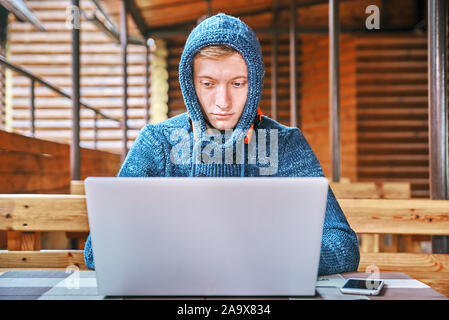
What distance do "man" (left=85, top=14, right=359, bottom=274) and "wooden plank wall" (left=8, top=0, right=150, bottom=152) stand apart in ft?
21.9

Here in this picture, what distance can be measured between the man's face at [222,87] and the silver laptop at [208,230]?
0.78 m

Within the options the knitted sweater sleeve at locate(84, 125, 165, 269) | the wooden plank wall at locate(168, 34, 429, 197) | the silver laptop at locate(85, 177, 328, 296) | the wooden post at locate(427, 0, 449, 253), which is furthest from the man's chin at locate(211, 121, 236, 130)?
the wooden plank wall at locate(168, 34, 429, 197)

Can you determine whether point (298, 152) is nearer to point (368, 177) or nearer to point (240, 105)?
point (240, 105)

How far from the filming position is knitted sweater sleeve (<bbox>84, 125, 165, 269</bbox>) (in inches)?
62.3

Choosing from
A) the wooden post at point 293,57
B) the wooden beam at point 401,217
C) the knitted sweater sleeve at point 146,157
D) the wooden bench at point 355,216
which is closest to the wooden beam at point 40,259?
the wooden bench at point 355,216

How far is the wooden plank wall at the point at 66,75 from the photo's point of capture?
8172 millimetres

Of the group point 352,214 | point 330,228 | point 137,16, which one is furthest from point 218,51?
point 137,16

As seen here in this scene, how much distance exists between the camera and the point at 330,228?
1401 millimetres

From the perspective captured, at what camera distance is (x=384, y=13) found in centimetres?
790

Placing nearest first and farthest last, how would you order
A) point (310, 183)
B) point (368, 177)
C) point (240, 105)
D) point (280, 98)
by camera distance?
point (310, 183) < point (240, 105) < point (368, 177) < point (280, 98)

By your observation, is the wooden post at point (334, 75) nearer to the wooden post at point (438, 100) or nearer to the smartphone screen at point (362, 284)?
the wooden post at point (438, 100)

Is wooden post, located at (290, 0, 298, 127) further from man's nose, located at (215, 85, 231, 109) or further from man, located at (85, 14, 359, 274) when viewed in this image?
man's nose, located at (215, 85, 231, 109)
